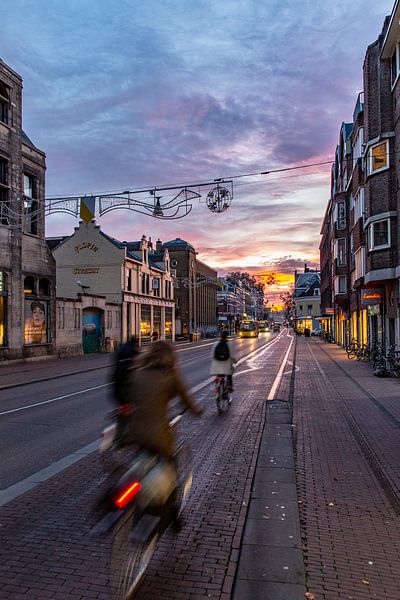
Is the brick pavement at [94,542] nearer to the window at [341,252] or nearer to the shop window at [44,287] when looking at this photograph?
the shop window at [44,287]

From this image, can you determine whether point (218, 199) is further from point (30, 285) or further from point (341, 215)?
point (341, 215)

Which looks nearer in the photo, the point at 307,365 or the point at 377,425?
the point at 377,425

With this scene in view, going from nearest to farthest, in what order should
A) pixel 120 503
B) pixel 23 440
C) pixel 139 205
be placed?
pixel 120 503 < pixel 23 440 < pixel 139 205

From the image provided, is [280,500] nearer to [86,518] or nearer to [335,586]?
[335,586]

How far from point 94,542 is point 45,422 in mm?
5981

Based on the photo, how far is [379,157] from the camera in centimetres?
2158

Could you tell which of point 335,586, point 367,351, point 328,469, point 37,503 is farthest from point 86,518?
point 367,351

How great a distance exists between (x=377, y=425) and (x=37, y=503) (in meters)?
6.82

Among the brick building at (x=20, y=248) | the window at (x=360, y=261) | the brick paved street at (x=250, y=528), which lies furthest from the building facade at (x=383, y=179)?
the brick building at (x=20, y=248)

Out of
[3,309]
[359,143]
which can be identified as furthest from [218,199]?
[359,143]

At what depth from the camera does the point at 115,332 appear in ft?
132

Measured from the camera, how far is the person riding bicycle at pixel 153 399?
3.81 metres

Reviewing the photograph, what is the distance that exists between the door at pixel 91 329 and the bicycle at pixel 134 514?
104ft

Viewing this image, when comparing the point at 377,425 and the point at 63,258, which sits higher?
the point at 63,258
